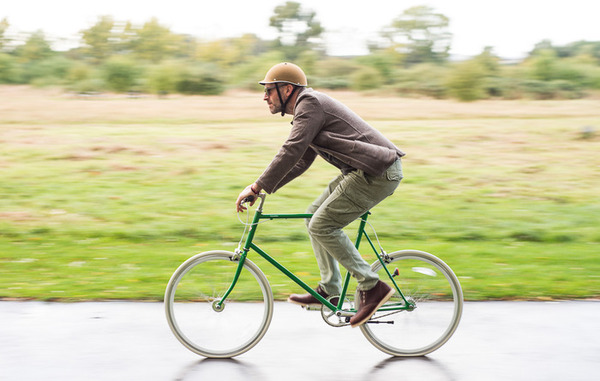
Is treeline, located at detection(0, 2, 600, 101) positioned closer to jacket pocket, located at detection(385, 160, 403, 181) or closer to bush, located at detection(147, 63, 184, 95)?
bush, located at detection(147, 63, 184, 95)

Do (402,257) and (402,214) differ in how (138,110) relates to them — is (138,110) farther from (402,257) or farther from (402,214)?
(402,257)

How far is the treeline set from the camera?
701 inches

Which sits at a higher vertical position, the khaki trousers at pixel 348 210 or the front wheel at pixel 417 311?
the khaki trousers at pixel 348 210

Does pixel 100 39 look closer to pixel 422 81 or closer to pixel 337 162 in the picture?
pixel 422 81

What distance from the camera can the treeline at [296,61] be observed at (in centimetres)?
1781

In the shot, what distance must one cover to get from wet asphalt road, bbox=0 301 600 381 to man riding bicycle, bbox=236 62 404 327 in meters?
0.41

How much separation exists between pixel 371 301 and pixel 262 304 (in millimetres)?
714

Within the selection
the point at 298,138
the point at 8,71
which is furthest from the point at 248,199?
the point at 8,71

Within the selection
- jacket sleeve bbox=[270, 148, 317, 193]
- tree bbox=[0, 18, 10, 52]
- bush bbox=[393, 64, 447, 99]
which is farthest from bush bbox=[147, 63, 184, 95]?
jacket sleeve bbox=[270, 148, 317, 193]

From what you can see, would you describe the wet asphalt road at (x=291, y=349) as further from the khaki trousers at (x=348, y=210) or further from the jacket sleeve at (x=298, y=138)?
the jacket sleeve at (x=298, y=138)

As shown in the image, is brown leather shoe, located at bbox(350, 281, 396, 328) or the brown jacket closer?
the brown jacket

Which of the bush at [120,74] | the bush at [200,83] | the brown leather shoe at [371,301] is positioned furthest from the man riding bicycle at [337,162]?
the bush at [120,74]

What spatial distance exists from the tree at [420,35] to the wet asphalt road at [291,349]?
47.8 ft

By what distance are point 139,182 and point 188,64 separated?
8244 mm
